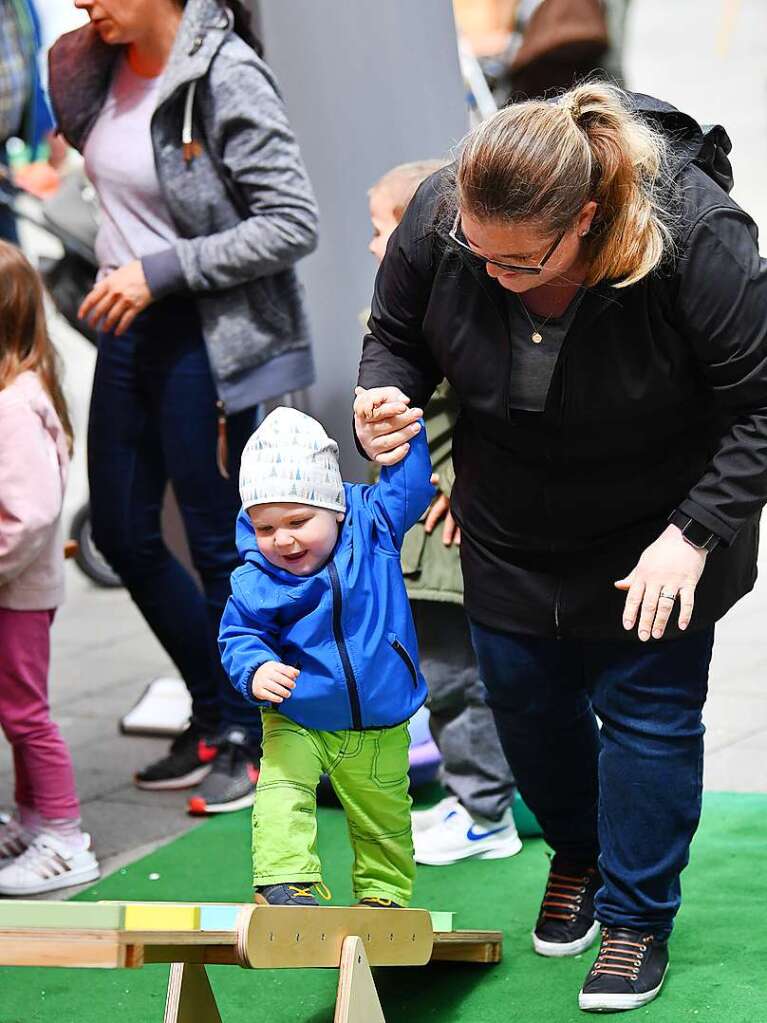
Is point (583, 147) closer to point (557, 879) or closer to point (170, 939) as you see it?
point (170, 939)

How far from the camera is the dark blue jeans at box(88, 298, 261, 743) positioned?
12.7 ft

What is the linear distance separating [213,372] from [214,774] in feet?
3.66

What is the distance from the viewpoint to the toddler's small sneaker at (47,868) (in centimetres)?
360

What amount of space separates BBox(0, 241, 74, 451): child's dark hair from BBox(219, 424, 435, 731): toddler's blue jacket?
1.17m

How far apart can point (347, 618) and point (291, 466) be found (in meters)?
0.28

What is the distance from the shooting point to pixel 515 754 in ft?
9.73

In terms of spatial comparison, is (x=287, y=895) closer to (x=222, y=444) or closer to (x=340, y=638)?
(x=340, y=638)

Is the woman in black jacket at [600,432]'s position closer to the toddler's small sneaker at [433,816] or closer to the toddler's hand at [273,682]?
the toddler's hand at [273,682]

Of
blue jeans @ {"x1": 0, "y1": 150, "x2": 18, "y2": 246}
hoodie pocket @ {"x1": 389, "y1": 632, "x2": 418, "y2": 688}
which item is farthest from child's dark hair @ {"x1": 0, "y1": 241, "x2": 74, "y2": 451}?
blue jeans @ {"x1": 0, "y1": 150, "x2": 18, "y2": 246}

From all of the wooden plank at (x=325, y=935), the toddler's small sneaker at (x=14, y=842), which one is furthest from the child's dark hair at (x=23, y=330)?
the wooden plank at (x=325, y=935)

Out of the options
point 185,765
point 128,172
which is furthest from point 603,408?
point 185,765

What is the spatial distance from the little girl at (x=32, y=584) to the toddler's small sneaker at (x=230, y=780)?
0.44 meters

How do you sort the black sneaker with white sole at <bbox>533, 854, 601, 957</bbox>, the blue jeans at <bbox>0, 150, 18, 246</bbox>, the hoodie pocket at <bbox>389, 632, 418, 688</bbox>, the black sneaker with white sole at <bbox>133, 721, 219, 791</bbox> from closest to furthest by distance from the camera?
the hoodie pocket at <bbox>389, 632, 418, 688</bbox> < the black sneaker with white sole at <bbox>533, 854, 601, 957</bbox> < the black sneaker with white sole at <bbox>133, 721, 219, 791</bbox> < the blue jeans at <bbox>0, 150, 18, 246</bbox>

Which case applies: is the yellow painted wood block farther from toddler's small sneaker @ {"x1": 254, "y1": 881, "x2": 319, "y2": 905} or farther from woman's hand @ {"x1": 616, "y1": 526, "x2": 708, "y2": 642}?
woman's hand @ {"x1": 616, "y1": 526, "x2": 708, "y2": 642}
